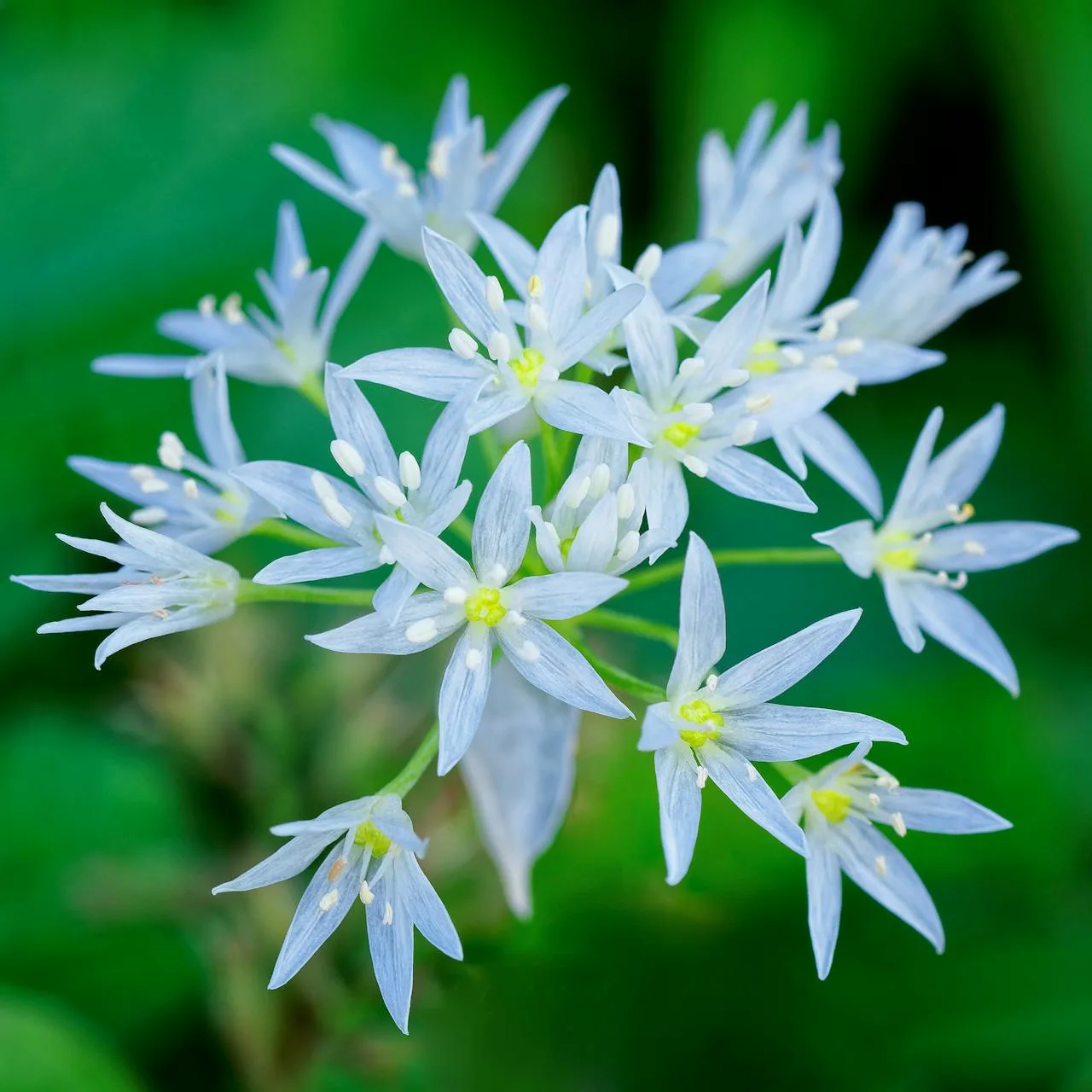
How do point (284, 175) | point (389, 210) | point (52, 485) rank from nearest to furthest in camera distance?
1. point (389, 210)
2. point (52, 485)
3. point (284, 175)

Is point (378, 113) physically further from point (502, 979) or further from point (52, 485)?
point (502, 979)

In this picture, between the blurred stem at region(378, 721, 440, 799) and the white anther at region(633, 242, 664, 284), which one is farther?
the white anther at region(633, 242, 664, 284)

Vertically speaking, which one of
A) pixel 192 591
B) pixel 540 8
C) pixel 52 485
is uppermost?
pixel 540 8

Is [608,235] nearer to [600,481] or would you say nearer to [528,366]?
[528,366]

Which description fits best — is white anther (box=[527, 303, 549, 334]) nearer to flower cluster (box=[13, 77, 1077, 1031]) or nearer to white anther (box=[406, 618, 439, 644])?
flower cluster (box=[13, 77, 1077, 1031])

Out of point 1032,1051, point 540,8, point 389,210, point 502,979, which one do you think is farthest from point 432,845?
point 540,8

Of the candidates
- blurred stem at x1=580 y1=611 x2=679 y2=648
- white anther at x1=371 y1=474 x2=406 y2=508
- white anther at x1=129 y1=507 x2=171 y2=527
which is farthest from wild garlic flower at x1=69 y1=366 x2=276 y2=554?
blurred stem at x1=580 y1=611 x2=679 y2=648

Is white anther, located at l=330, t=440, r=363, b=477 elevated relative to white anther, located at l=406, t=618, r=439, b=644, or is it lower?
elevated
